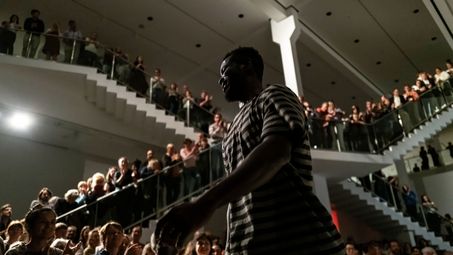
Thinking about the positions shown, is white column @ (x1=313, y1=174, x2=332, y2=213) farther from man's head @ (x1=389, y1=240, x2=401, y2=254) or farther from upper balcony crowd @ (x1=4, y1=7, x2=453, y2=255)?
man's head @ (x1=389, y1=240, x2=401, y2=254)

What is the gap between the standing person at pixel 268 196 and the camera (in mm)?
961

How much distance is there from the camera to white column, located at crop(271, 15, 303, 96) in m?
11.9

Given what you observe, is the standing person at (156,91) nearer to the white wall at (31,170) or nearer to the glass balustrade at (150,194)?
the glass balustrade at (150,194)

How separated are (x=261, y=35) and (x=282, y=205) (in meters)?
13.3

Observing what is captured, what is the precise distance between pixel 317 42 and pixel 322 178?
17.1 ft

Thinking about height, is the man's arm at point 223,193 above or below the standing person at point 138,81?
below

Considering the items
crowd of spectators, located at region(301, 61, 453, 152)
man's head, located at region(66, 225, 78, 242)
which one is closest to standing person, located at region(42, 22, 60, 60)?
man's head, located at region(66, 225, 78, 242)

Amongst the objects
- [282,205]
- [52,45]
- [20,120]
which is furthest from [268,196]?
[20,120]

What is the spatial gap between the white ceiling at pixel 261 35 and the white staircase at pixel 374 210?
5244mm

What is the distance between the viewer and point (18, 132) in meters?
11.4

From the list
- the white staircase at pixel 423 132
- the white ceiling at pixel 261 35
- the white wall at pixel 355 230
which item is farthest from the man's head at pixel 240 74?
the white wall at pixel 355 230

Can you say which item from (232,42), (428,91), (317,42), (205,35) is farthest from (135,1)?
(428,91)

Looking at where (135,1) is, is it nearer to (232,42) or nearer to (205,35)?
(205,35)

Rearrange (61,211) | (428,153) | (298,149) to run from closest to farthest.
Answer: (298,149)
(61,211)
(428,153)
